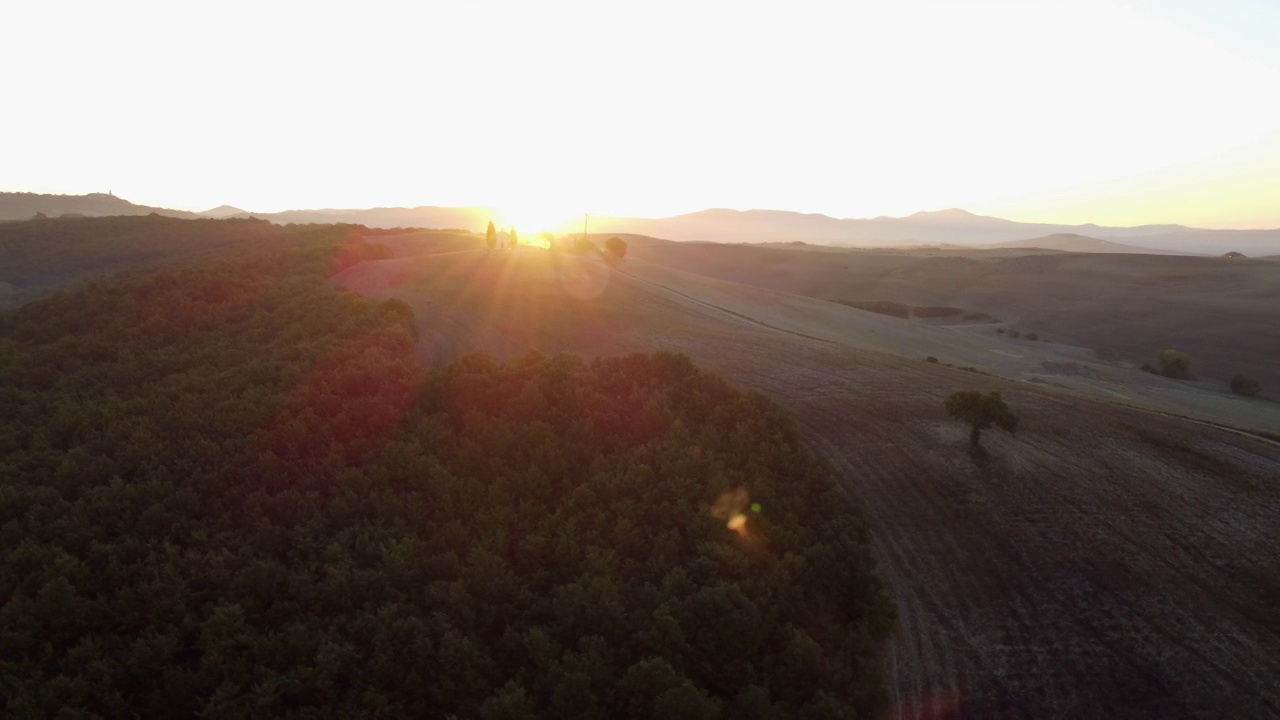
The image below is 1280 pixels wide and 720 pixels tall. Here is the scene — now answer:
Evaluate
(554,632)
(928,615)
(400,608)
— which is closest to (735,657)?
(554,632)

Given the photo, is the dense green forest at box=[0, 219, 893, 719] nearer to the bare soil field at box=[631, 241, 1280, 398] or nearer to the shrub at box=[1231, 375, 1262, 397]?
the shrub at box=[1231, 375, 1262, 397]

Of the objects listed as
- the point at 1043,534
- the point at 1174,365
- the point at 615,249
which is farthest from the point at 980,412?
the point at 615,249

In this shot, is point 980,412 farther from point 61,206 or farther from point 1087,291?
point 61,206

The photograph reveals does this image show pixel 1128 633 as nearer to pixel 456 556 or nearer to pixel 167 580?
pixel 456 556

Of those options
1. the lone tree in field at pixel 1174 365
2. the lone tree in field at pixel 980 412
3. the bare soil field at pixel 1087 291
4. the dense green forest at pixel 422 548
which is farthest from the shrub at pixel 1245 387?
the dense green forest at pixel 422 548

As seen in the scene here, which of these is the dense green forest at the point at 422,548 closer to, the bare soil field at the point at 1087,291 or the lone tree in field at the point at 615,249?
the bare soil field at the point at 1087,291

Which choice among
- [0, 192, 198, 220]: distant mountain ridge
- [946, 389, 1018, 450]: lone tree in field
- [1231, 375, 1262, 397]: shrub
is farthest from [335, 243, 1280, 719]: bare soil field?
[0, 192, 198, 220]: distant mountain ridge
